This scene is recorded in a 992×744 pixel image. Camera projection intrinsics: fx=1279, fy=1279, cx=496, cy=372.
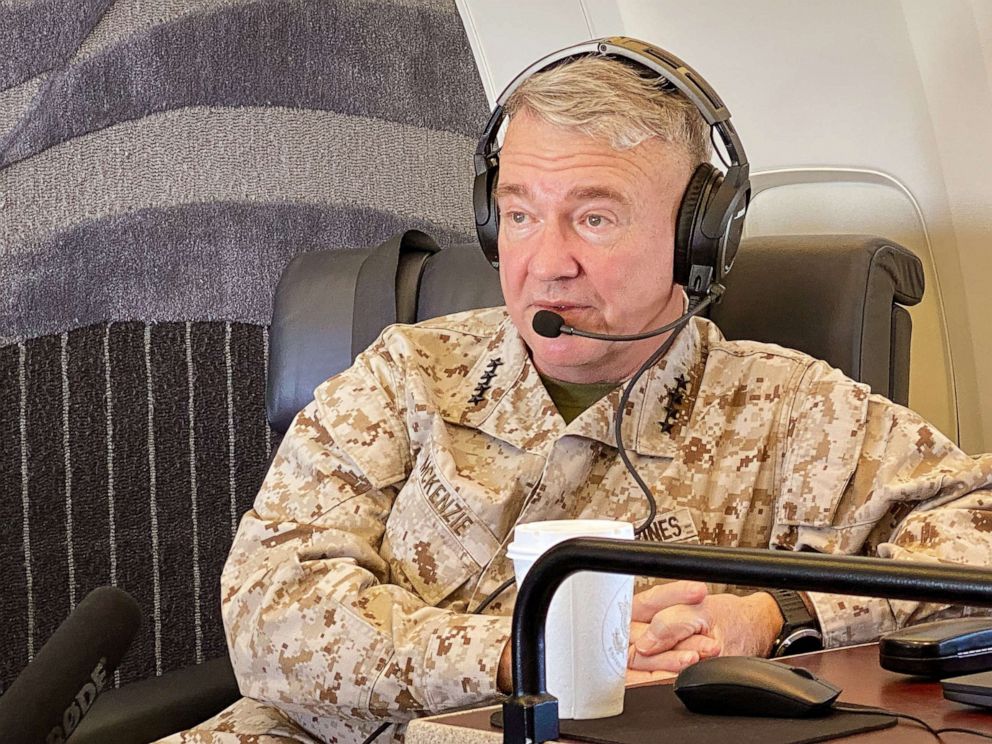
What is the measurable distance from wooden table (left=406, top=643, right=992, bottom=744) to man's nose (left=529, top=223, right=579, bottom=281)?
1.70 feet

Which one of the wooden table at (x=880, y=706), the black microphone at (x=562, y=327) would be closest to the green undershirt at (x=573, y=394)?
the black microphone at (x=562, y=327)

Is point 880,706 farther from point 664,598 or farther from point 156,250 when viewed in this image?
point 156,250

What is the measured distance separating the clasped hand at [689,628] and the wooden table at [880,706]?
0.14 meters

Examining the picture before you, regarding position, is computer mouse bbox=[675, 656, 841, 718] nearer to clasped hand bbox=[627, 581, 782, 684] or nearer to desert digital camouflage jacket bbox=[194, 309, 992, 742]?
clasped hand bbox=[627, 581, 782, 684]

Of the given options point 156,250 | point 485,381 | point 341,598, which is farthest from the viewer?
point 156,250

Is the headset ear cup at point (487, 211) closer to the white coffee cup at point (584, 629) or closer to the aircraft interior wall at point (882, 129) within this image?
the white coffee cup at point (584, 629)

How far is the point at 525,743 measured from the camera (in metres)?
0.61

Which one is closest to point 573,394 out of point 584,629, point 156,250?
point 584,629

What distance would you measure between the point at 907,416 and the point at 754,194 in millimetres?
917

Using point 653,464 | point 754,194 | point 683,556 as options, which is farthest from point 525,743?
point 754,194

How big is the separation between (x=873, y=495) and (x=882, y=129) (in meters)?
0.96

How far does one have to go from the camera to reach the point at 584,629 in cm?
78

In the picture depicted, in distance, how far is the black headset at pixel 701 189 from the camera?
4.25 feet

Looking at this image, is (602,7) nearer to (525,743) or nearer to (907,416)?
(907,416)
